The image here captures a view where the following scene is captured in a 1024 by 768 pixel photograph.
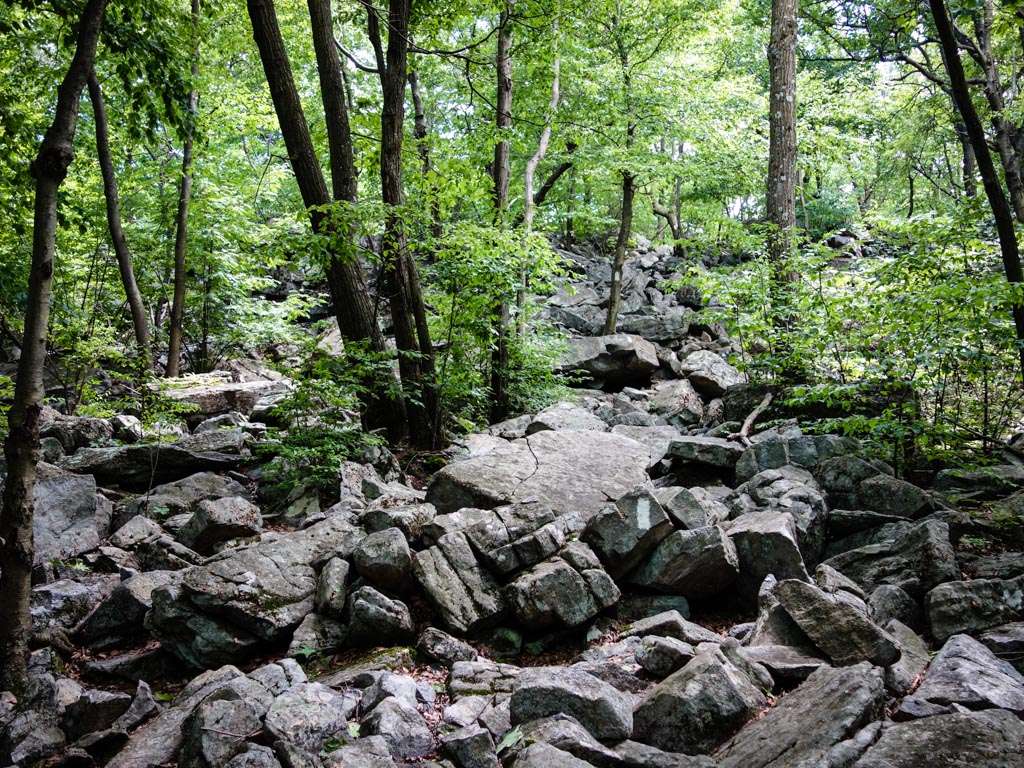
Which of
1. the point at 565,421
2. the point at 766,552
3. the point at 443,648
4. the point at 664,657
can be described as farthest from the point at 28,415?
the point at 565,421

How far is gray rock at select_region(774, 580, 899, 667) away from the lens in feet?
12.5

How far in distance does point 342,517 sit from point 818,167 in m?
16.1

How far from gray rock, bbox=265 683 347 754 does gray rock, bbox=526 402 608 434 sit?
631 centimetres

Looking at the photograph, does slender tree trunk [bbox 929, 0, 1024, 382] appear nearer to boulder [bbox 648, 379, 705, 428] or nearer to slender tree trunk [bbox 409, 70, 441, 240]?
slender tree trunk [bbox 409, 70, 441, 240]

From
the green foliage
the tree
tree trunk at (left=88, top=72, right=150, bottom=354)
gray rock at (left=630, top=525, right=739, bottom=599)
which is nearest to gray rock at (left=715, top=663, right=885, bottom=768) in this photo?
gray rock at (left=630, top=525, right=739, bottom=599)

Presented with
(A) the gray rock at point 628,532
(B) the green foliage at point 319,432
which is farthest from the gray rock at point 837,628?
(B) the green foliage at point 319,432

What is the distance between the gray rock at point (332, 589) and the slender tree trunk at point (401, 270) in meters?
4.15

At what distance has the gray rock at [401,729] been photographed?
3480 millimetres

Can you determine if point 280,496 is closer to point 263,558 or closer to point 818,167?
point 263,558

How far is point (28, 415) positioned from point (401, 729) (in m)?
3.01

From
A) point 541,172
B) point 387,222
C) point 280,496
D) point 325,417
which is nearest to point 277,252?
point 387,222

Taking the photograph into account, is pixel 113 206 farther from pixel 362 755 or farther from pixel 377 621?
pixel 362 755

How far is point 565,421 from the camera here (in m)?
10.3

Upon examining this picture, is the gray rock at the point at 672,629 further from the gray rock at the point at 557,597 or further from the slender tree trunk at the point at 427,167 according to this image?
the slender tree trunk at the point at 427,167
